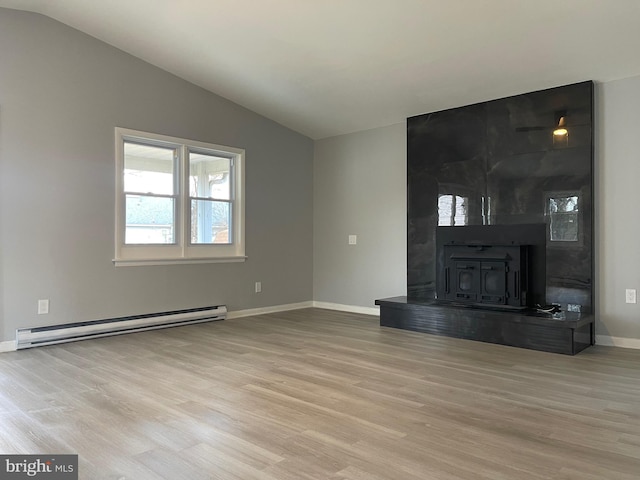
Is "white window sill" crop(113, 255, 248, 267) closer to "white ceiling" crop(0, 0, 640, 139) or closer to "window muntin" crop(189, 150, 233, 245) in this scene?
"window muntin" crop(189, 150, 233, 245)

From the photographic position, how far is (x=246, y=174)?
590cm

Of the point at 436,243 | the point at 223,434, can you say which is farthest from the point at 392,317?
the point at 223,434

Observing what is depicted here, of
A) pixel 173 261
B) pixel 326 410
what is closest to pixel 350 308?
pixel 173 261

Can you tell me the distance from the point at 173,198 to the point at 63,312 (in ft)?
5.30

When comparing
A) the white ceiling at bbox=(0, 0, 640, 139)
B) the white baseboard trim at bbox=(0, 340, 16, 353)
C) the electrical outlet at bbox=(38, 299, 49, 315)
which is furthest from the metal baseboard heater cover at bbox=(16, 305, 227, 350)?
the white ceiling at bbox=(0, 0, 640, 139)

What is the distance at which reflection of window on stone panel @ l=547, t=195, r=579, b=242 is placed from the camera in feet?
14.0

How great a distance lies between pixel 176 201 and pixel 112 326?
1.49 meters

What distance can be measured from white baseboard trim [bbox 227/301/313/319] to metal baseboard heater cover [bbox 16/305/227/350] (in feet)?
0.62

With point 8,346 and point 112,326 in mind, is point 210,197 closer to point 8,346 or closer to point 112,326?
point 112,326

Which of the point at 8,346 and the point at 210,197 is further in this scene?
the point at 210,197

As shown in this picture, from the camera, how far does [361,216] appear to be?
613 cm

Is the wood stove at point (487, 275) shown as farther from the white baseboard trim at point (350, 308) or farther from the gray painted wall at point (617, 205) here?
the white baseboard trim at point (350, 308)

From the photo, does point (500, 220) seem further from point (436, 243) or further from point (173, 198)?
point (173, 198)

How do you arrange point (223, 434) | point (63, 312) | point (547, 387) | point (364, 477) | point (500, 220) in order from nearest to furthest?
1. point (364, 477)
2. point (223, 434)
3. point (547, 387)
4. point (63, 312)
5. point (500, 220)
